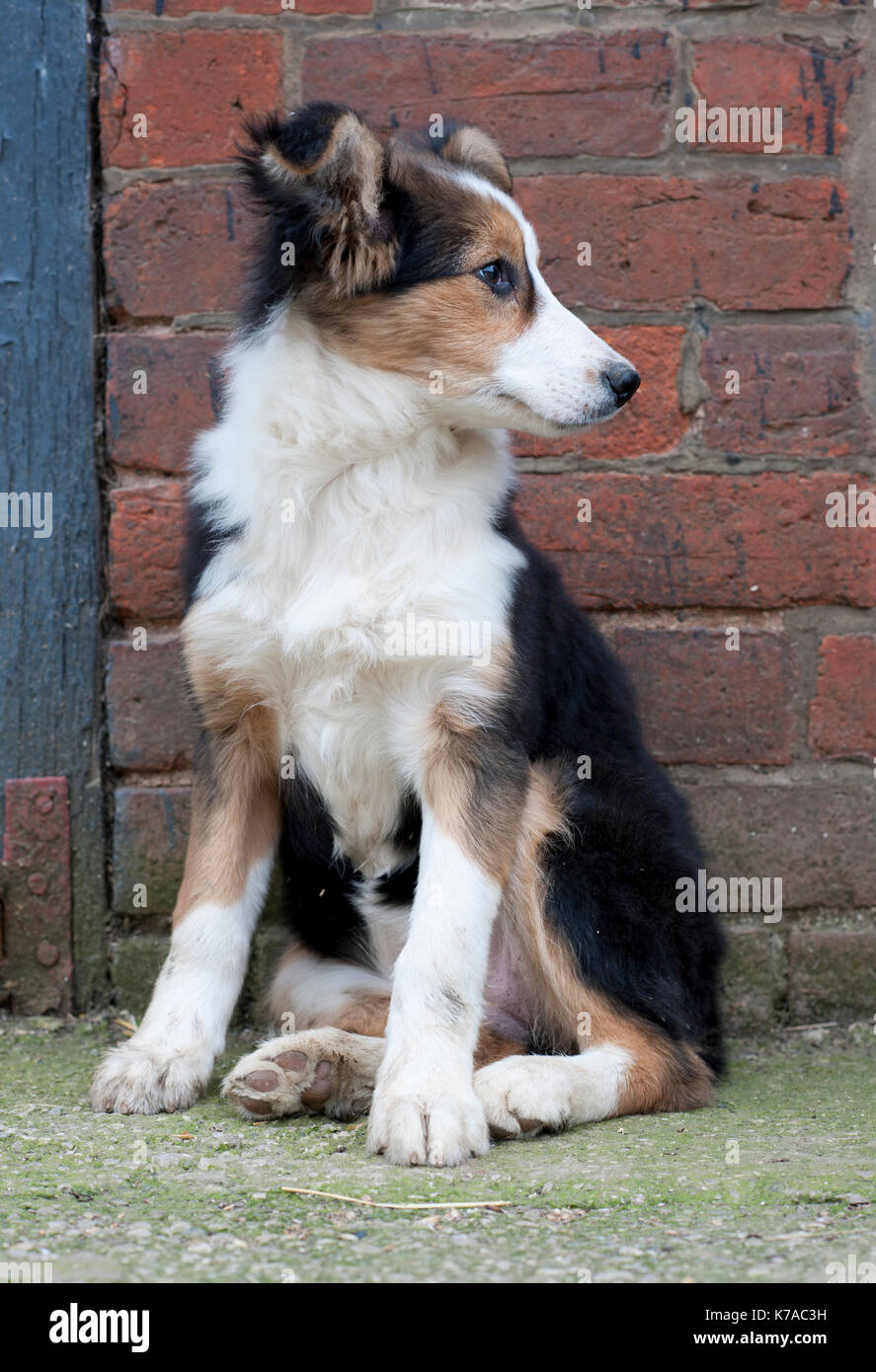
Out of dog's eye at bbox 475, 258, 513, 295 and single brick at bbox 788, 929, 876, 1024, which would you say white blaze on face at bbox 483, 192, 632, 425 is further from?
single brick at bbox 788, 929, 876, 1024

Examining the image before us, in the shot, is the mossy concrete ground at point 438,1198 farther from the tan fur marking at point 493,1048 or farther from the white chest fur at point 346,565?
the white chest fur at point 346,565

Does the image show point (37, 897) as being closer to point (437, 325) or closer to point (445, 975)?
point (445, 975)

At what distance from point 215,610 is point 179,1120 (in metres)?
0.89

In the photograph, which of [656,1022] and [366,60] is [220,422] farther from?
[656,1022]

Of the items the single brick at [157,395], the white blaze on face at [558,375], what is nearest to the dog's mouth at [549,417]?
the white blaze on face at [558,375]

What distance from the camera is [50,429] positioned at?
3080mm

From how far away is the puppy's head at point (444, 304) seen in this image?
242 centimetres

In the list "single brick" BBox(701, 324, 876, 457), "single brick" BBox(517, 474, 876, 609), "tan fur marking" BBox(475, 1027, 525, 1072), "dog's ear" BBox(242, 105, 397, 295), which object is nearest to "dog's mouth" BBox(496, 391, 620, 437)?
"dog's ear" BBox(242, 105, 397, 295)

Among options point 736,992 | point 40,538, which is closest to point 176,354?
point 40,538

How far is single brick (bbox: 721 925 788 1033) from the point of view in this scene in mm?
3107

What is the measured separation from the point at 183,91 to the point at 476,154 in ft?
2.65

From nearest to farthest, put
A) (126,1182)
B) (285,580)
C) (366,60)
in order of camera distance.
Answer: (126,1182) → (285,580) → (366,60)

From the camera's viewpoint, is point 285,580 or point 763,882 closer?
point 285,580

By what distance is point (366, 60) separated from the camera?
3045 mm
